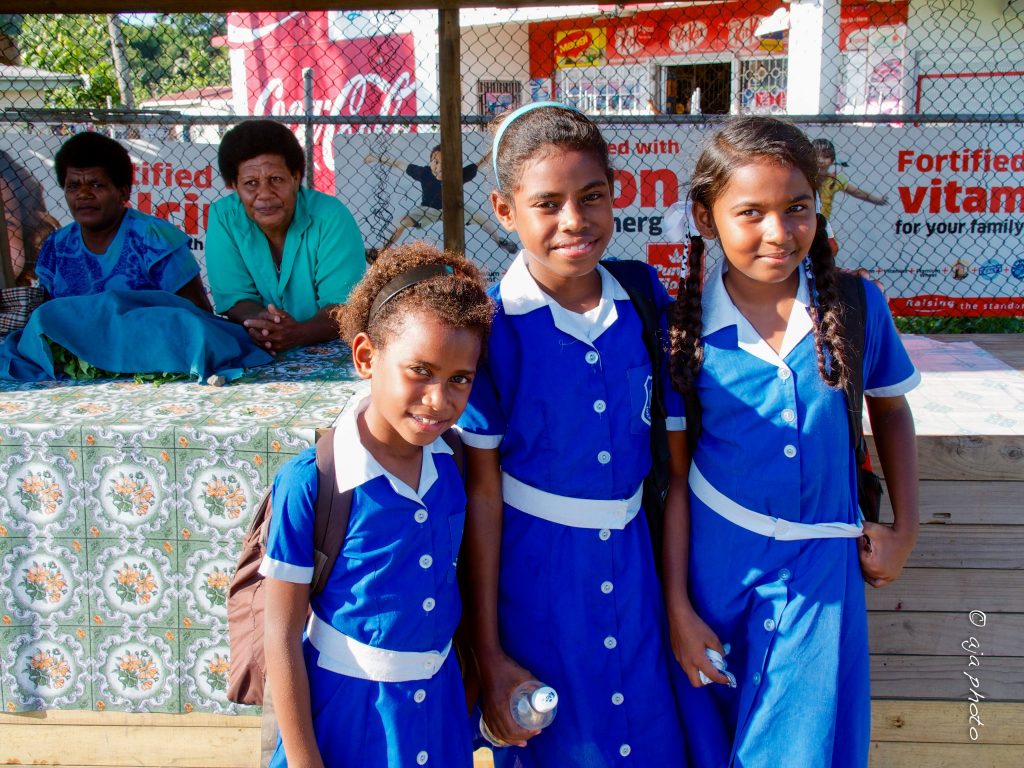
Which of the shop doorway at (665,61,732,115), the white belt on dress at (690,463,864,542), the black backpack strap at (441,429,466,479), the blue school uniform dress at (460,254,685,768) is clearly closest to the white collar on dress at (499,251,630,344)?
the blue school uniform dress at (460,254,685,768)

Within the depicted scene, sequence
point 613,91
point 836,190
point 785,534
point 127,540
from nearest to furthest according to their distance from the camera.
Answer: point 785,534 < point 127,540 < point 836,190 < point 613,91

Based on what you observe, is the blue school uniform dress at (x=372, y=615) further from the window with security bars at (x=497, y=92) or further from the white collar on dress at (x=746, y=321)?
the window with security bars at (x=497, y=92)

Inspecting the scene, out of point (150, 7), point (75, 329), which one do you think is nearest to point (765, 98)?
point (150, 7)

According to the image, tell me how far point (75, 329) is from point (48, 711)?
3.71ft

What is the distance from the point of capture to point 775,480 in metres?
1.70

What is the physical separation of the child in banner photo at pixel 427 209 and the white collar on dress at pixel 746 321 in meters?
3.90

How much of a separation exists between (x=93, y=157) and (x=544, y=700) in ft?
8.40

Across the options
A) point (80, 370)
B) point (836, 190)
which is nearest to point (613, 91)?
point (836, 190)

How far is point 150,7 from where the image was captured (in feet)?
10.9

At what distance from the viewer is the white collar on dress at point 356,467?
1604mm

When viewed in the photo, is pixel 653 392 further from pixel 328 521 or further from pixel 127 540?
pixel 127 540

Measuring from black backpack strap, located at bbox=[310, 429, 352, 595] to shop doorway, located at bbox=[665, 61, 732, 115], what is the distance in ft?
34.8

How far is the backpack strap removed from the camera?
1682mm

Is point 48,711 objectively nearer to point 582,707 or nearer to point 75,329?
point 75,329
